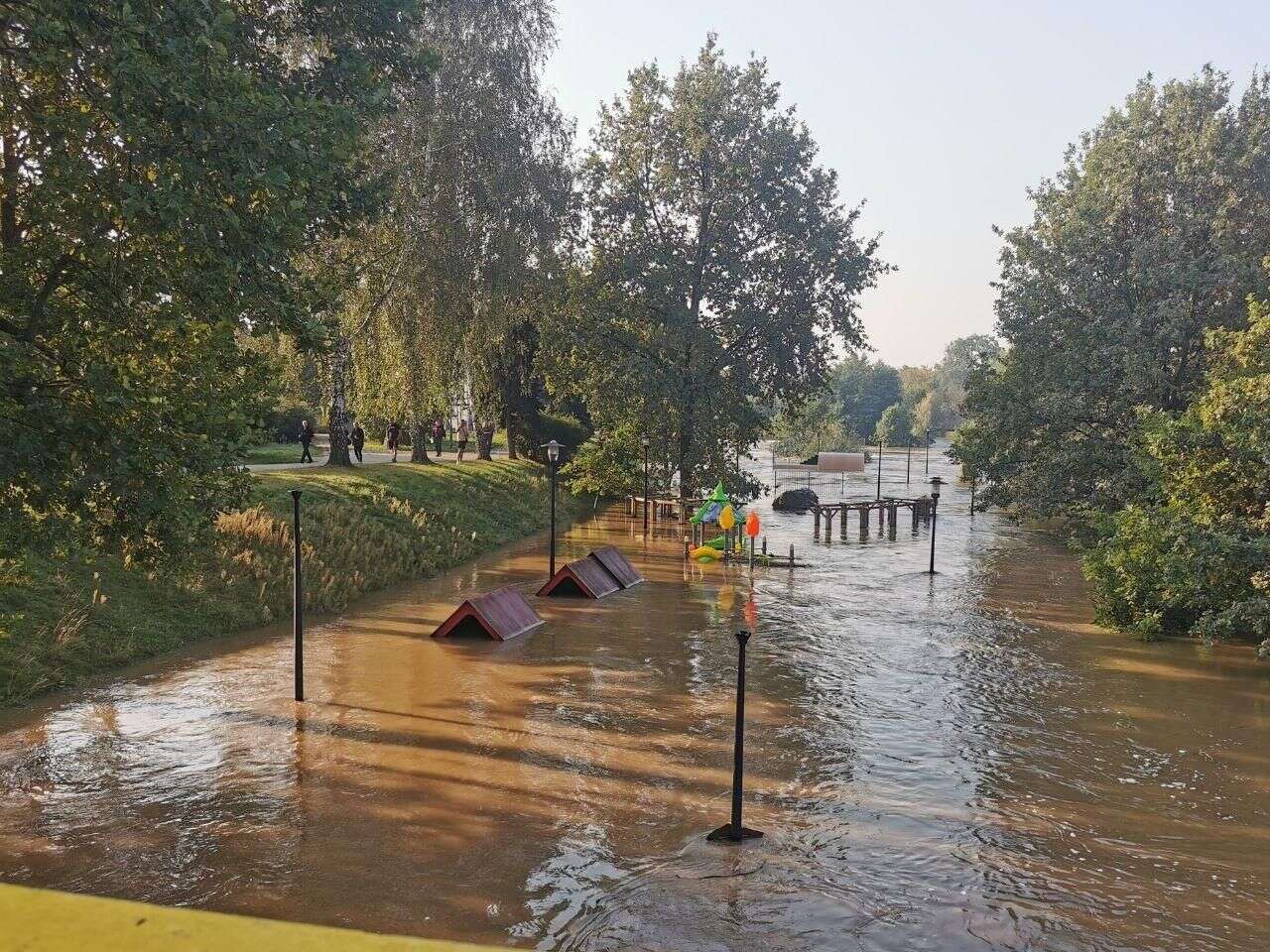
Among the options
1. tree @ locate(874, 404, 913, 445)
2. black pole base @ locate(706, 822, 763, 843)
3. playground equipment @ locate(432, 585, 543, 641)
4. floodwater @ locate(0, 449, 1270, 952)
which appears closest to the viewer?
floodwater @ locate(0, 449, 1270, 952)

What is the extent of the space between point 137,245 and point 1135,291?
29.1 m

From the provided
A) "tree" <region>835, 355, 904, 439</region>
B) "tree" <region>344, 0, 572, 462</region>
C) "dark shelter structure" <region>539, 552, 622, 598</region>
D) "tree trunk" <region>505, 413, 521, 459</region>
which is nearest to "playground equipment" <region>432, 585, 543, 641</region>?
"dark shelter structure" <region>539, 552, 622, 598</region>

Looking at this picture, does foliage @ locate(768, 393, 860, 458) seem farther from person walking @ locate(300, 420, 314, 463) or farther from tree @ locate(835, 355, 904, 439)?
person walking @ locate(300, 420, 314, 463)

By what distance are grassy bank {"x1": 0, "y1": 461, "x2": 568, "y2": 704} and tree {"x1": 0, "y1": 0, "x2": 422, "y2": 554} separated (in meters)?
1.45

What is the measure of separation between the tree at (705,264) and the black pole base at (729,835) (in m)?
27.1

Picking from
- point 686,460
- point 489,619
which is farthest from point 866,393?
point 489,619

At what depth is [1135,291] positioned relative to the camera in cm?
2981

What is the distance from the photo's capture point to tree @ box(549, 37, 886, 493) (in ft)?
122

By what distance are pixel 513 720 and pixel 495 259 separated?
20039 mm

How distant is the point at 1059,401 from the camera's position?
29062 millimetres

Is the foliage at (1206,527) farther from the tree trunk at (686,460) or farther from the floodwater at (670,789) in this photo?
the tree trunk at (686,460)

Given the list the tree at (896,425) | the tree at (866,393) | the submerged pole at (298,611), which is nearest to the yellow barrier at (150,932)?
the submerged pole at (298,611)

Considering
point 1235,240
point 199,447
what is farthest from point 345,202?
point 1235,240

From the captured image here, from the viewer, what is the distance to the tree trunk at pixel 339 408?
2898 cm
